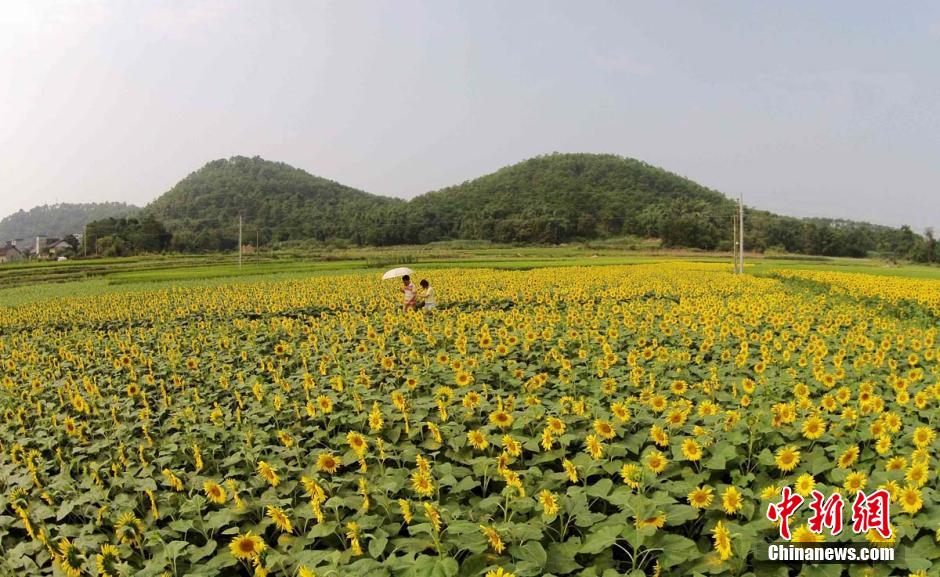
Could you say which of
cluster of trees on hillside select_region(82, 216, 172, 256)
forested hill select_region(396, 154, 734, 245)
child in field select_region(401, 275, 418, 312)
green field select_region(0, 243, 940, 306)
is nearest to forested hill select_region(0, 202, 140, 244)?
cluster of trees on hillside select_region(82, 216, 172, 256)

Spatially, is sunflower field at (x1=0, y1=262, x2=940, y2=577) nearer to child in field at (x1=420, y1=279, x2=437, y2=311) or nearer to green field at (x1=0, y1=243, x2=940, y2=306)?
child in field at (x1=420, y1=279, x2=437, y2=311)

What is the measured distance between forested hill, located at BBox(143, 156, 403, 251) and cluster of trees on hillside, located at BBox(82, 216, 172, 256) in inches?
68.1

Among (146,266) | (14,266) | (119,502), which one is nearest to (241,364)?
(119,502)

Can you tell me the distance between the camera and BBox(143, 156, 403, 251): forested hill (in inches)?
2648

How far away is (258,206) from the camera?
7694cm

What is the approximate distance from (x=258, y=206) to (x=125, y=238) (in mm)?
21009

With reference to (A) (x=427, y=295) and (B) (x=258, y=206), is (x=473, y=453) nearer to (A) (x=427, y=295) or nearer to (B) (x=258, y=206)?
(A) (x=427, y=295)

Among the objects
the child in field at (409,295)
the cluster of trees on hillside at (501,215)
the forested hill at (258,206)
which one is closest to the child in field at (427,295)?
the child in field at (409,295)

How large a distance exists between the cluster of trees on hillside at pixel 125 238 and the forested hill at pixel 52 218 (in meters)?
71.8

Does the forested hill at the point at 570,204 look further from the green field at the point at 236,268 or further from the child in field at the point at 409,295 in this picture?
the child in field at the point at 409,295

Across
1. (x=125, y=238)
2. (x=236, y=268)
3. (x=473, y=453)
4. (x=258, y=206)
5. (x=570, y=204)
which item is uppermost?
(x=258, y=206)

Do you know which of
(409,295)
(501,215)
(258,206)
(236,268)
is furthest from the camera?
Answer: (258,206)

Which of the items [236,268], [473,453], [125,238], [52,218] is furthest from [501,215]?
[52,218]

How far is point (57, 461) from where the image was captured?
13.9 ft
